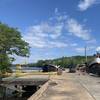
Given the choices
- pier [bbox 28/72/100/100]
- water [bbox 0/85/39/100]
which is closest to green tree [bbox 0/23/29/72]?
water [bbox 0/85/39/100]

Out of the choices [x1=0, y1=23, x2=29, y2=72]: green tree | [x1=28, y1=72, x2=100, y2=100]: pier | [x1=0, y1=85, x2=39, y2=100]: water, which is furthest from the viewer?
[x1=0, y1=23, x2=29, y2=72]: green tree

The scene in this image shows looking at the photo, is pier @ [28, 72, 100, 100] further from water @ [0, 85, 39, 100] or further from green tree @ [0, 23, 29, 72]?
green tree @ [0, 23, 29, 72]

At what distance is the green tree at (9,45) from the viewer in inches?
2459

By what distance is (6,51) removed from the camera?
65.2 metres

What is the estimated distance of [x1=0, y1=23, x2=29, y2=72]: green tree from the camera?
62469 mm

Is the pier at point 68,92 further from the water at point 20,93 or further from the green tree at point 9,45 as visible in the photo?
the green tree at point 9,45

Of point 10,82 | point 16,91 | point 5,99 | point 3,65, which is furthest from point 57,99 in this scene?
point 3,65

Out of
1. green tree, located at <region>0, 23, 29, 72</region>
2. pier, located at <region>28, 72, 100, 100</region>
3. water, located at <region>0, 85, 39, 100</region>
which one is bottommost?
water, located at <region>0, 85, 39, 100</region>

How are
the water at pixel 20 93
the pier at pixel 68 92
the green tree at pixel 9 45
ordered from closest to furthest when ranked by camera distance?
the pier at pixel 68 92 → the water at pixel 20 93 → the green tree at pixel 9 45

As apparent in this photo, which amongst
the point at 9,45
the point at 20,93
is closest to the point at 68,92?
the point at 20,93

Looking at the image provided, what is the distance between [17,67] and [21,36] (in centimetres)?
984

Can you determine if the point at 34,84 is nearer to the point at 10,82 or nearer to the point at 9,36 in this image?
the point at 10,82

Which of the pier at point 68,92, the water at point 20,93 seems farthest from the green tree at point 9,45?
the pier at point 68,92

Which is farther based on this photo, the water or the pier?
the water
